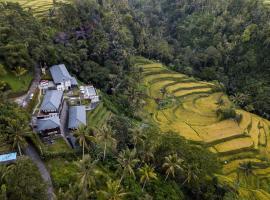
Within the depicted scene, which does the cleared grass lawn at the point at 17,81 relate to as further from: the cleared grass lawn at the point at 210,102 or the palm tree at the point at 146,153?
the cleared grass lawn at the point at 210,102

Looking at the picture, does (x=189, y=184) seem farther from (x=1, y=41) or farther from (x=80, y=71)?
(x=1, y=41)

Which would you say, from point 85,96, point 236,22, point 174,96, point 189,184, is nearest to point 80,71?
point 85,96

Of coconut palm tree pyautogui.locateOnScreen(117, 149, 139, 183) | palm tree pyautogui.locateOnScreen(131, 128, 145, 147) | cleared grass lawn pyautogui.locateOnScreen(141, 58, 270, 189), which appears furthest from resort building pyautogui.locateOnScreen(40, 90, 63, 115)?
cleared grass lawn pyautogui.locateOnScreen(141, 58, 270, 189)

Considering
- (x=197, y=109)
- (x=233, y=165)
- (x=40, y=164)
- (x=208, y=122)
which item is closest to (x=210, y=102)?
(x=197, y=109)

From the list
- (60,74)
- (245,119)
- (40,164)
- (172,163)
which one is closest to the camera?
(172,163)

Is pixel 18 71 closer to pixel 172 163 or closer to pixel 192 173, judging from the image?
pixel 172 163

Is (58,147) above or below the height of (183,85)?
above

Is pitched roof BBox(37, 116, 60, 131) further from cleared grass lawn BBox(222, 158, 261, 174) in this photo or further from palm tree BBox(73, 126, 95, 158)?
cleared grass lawn BBox(222, 158, 261, 174)
